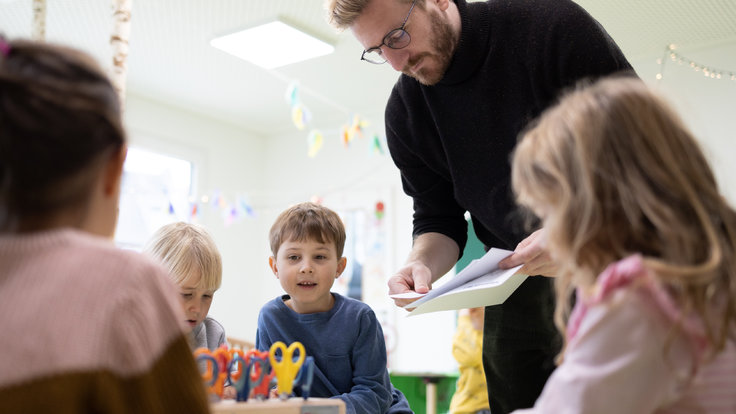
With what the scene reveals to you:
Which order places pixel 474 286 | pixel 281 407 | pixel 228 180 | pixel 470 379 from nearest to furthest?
1. pixel 281 407
2. pixel 474 286
3. pixel 470 379
4. pixel 228 180

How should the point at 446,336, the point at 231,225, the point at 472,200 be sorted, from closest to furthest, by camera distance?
the point at 472,200, the point at 446,336, the point at 231,225

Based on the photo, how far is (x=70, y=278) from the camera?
1.92 ft

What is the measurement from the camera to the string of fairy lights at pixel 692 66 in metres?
3.82

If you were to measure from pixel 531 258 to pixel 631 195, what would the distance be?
0.44 metres

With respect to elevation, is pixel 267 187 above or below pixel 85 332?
above

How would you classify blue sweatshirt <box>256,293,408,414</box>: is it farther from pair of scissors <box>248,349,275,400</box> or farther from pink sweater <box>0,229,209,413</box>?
pink sweater <box>0,229,209,413</box>

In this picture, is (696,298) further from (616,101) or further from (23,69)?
(23,69)

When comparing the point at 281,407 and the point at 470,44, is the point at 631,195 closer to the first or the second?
the point at 281,407

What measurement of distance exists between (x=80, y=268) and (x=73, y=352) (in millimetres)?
71

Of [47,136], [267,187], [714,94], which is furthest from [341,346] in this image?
[267,187]

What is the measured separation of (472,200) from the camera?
1488 millimetres

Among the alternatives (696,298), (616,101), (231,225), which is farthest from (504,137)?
(231,225)

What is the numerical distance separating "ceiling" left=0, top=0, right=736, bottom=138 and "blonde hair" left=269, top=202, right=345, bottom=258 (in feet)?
5.72

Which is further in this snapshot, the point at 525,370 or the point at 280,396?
the point at 525,370
